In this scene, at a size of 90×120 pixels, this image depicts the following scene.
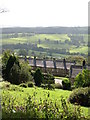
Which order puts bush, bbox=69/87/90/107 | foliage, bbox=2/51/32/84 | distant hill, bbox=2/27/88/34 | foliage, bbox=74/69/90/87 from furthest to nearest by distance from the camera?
distant hill, bbox=2/27/88/34 → foliage, bbox=2/51/32/84 → foliage, bbox=74/69/90/87 → bush, bbox=69/87/90/107

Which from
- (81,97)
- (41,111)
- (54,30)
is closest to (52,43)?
(54,30)

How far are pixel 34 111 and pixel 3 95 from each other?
2.13 meters

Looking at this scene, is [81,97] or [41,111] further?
[81,97]

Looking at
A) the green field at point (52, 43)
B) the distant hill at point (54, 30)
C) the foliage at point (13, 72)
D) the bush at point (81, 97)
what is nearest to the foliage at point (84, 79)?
the bush at point (81, 97)

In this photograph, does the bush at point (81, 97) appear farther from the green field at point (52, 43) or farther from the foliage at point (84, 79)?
the green field at point (52, 43)

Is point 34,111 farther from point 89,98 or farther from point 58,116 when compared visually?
point 89,98

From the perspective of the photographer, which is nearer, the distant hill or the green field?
the green field

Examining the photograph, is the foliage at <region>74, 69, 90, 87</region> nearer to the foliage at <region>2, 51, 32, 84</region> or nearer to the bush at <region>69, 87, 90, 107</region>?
the bush at <region>69, 87, 90, 107</region>

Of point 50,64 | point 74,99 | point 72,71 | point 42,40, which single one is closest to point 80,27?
point 42,40

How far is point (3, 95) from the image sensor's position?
999 cm

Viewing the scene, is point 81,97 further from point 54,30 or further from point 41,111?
point 54,30

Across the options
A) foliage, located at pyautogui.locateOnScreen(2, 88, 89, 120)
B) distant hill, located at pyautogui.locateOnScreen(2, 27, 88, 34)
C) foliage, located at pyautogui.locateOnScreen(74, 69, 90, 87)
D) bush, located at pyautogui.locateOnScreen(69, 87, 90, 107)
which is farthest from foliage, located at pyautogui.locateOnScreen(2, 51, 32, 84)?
distant hill, located at pyautogui.locateOnScreen(2, 27, 88, 34)

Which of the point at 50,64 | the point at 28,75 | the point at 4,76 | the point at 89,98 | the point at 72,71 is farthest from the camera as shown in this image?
the point at 50,64
